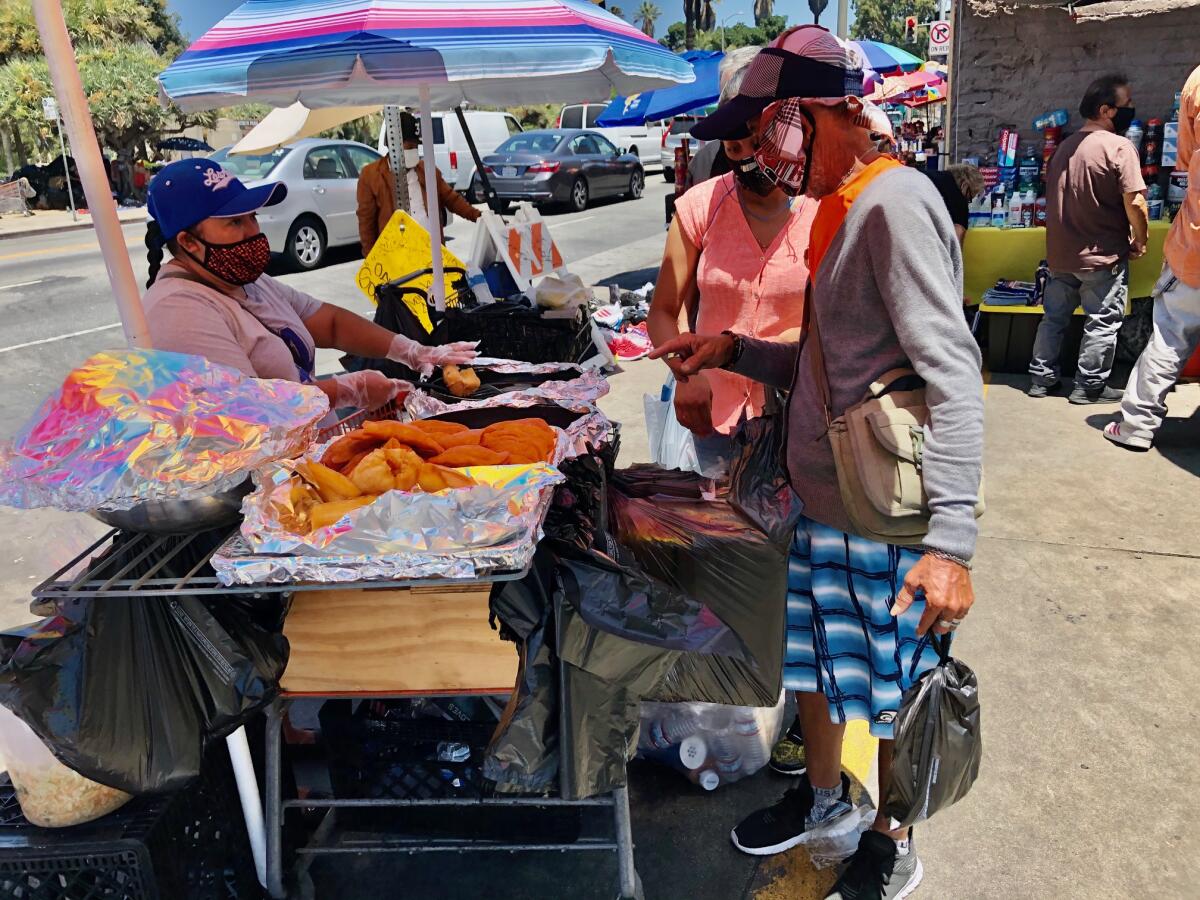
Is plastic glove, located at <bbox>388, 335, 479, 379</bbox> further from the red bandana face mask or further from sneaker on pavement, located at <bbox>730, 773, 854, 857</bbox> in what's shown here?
sneaker on pavement, located at <bbox>730, 773, 854, 857</bbox>

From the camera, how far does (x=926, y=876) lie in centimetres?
237

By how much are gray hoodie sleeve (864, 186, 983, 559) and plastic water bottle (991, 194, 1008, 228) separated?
5.78 metres

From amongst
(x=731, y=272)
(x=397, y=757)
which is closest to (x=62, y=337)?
(x=397, y=757)

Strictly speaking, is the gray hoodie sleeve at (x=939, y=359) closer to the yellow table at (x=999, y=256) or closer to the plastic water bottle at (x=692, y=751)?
the plastic water bottle at (x=692, y=751)

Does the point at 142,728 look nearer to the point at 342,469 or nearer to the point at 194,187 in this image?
the point at 342,469

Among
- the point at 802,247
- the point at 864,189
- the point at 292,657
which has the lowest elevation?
Result: the point at 292,657

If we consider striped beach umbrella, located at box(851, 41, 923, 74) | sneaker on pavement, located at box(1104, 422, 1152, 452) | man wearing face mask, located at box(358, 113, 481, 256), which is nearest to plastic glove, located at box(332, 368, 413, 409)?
man wearing face mask, located at box(358, 113, 481, 256)

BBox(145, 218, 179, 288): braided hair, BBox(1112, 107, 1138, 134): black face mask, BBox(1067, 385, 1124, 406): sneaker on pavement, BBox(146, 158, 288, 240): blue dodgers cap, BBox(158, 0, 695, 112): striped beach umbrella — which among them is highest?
BBox(158, 0, 695, 112): striped beach umbrella

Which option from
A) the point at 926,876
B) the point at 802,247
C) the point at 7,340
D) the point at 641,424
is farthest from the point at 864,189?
the point at 7,340

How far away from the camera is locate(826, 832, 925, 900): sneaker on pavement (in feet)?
7.33

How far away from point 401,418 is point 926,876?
2.00 meters

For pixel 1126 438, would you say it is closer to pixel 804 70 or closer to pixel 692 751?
Answer: pixel 692 751

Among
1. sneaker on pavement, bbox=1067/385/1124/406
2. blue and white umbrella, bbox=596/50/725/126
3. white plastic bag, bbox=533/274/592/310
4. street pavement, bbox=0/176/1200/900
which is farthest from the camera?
blue and white umbrella, bbox=596/50/725/126

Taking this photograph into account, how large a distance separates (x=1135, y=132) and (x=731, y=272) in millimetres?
5417
